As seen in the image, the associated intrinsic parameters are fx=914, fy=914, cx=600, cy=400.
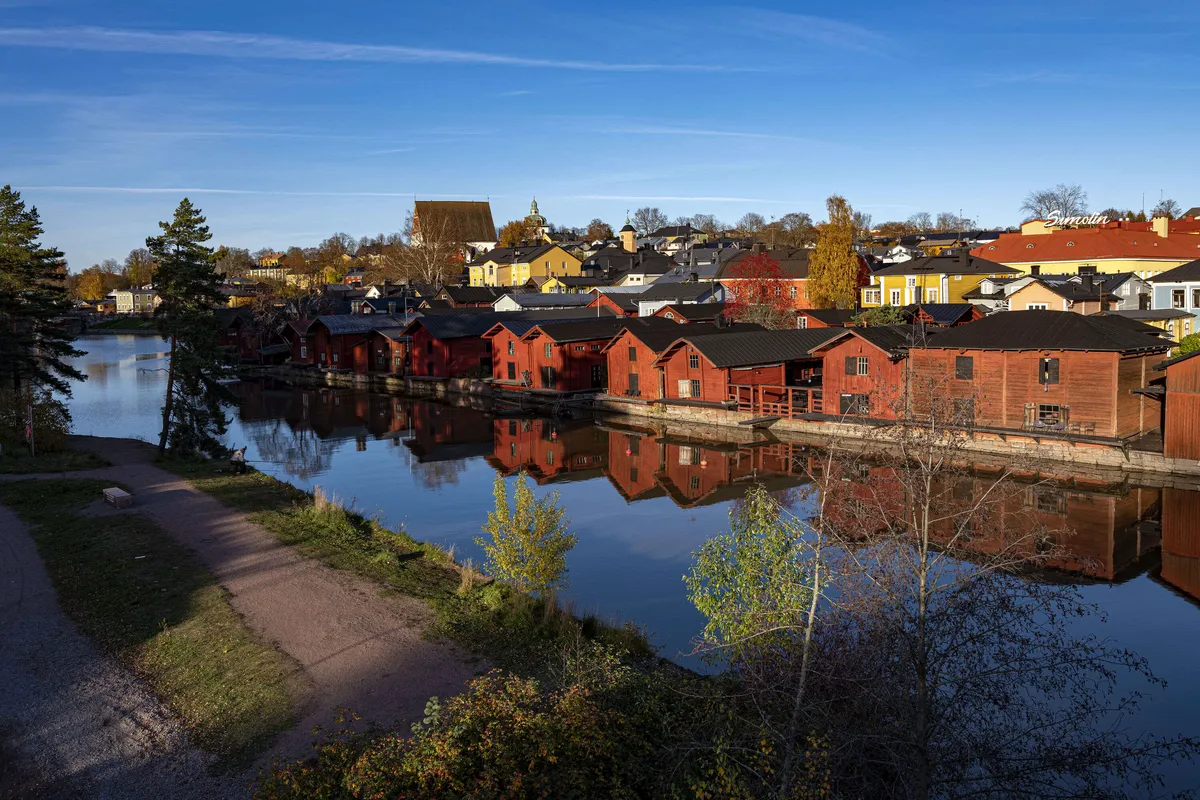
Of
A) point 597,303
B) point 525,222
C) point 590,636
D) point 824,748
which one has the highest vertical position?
point 525,222

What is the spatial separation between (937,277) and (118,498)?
1936 inches

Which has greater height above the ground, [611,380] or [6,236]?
[6,236]

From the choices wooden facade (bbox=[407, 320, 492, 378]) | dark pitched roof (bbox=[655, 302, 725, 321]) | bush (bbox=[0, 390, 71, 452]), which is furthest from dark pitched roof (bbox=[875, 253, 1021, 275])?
bush (bbox=[0, 390, 71, 452])

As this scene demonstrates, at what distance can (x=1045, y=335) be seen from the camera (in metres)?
30.6

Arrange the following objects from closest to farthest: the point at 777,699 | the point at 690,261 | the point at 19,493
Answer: the point at 777,699, the point at 19,493, the point at 690,261

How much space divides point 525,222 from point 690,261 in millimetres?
62504

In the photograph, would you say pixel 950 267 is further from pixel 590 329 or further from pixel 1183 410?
pixel 1183 410

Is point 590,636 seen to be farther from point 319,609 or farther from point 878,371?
point 878,371

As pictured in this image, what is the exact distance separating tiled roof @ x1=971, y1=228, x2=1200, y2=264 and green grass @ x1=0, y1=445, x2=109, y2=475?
5789 cm

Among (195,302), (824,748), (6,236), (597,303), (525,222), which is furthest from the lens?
(525,222)

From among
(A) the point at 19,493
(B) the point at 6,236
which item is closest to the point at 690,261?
(B) the point at 6,236

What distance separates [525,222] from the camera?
144 meters

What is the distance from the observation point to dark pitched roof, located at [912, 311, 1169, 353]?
96.1 feet

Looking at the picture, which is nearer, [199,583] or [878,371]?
[199,583]
